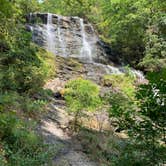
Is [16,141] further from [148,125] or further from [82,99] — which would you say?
[148,125]

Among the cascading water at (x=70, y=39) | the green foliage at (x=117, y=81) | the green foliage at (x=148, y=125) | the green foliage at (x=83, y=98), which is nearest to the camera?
the green foliage at (x=148, y=125)

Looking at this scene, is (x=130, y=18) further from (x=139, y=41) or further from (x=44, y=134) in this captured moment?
(x=44, y=134)

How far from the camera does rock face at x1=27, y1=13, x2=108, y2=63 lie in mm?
18188

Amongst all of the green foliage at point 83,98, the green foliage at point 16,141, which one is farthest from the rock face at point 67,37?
the green foliage at point 16,141

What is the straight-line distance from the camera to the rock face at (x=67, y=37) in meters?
18.2

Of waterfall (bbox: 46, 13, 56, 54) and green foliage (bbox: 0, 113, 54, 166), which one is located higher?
waterfall (bbox: 46, 13, 56, 54)

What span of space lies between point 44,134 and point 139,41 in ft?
39.2

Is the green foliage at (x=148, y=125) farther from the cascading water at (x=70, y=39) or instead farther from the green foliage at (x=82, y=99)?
the cascading water at (x=70, y=39)

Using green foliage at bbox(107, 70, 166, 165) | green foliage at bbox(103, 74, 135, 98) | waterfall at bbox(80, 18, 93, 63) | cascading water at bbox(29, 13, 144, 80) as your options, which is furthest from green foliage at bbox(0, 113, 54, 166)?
waterfall at bbox(80, 18, 93, 63)

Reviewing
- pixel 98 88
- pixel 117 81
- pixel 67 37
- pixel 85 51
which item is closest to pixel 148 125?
pixel 98 88

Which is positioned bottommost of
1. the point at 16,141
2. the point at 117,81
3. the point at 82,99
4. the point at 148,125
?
the point at 16,141

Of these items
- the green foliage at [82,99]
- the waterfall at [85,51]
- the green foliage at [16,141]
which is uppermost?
the waterfall at [85,51]

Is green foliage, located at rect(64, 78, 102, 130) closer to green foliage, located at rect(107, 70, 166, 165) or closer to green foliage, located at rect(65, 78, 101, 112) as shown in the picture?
green foliage, located at rect(65, 78, 101, 112)

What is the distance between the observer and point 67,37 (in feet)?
63.9
